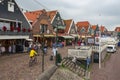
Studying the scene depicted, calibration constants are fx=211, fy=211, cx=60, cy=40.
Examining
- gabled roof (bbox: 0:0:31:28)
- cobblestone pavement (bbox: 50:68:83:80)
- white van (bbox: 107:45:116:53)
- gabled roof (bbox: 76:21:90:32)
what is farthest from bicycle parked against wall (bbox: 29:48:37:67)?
gabled roof (bbox: 76:21:90:32)

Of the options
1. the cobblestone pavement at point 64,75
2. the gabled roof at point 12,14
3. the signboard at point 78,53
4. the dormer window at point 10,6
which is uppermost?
the dormer window at point 10,6

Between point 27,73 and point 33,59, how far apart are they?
3969 mm

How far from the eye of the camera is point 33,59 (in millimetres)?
24062

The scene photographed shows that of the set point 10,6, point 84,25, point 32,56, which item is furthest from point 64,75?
point 84,25

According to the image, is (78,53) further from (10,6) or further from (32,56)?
(10,6)

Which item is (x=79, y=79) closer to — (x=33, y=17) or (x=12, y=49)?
(x=12, y=49)

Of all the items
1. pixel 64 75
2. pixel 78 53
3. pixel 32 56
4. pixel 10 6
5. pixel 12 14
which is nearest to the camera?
pixel 32 56

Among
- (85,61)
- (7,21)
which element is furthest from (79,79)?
(7,21)

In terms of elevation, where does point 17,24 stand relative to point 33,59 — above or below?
above

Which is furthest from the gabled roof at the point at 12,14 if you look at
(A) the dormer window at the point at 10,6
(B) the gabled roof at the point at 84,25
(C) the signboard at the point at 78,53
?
(B) the gabled roof at the point at 84,25

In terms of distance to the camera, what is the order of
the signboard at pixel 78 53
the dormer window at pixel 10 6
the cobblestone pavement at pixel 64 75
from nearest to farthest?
the cobblestone pavement at pixel 64 75 < the signboard at pixel 78 53 < the dormer window at pixel 10 6

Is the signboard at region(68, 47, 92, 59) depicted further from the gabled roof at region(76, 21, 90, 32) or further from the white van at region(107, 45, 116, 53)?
the gabled roof at region(76, 21, 90, 32)

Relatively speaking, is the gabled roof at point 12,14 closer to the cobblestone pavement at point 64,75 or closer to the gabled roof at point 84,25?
the cobblestone pavement at point 64,75

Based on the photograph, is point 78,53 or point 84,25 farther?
point 84,25
